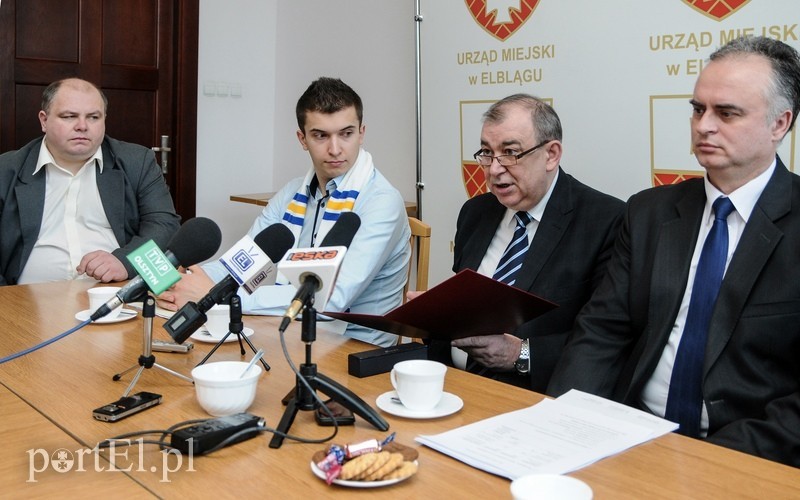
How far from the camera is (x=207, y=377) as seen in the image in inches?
52.8

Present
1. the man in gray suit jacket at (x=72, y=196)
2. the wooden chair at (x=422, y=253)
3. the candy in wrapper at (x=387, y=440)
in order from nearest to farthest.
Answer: the candy in wrapper at (x=387, y=440), the wooden chair at (x=422, y=253), the man in gray suit jacket at (x=72, y=196)

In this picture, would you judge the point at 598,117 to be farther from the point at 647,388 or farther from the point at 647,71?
the point at 647,388

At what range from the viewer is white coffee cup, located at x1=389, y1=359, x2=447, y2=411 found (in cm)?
135

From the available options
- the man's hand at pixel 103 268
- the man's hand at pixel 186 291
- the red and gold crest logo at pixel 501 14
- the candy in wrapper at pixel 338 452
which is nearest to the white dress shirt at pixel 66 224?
the man's hand at pixel 103 268

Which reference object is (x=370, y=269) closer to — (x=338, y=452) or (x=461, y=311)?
(x=461, y=311)

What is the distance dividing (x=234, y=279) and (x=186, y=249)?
0.11 meters

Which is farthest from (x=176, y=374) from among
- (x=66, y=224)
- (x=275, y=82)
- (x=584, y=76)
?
(x=275, y=82)

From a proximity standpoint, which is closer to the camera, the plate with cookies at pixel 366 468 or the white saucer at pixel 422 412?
the plate with cookies at pixel 366 468

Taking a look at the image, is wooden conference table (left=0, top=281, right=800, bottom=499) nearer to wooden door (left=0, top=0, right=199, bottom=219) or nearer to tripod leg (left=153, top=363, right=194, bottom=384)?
tripod leg (left=153, top=363, right=194, bottom=384)

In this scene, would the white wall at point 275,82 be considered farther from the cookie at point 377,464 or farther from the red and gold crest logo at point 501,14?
the cookie at point 377,464

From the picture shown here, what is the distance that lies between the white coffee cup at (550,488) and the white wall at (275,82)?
325cm

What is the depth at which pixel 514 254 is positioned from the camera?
2268 mm

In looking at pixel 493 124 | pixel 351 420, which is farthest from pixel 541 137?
pixel 351 420

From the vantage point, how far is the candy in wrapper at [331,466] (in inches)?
42.4
